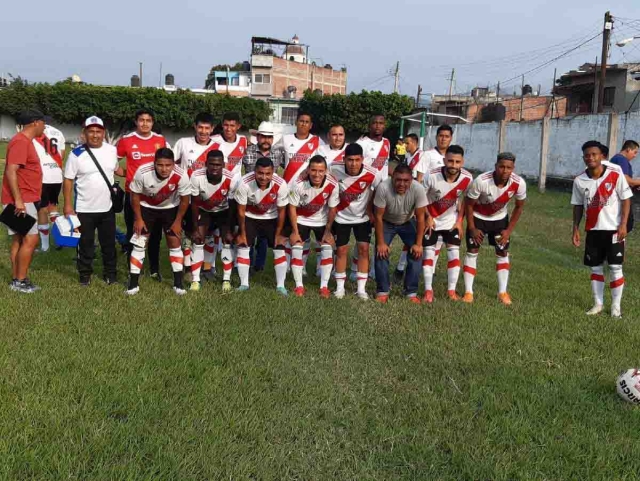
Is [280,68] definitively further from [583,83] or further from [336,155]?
[336,155]

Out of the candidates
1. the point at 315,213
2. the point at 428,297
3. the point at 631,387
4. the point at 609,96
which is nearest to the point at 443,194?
the point at 428,297

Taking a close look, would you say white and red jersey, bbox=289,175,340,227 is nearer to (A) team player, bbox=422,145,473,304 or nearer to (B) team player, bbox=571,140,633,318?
(A) team player, bbox=422,145,473,304

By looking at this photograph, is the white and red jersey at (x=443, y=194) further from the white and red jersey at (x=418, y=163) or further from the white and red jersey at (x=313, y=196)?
the white and red jersey at (x=313, y=196)

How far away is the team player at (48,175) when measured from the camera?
335 inches

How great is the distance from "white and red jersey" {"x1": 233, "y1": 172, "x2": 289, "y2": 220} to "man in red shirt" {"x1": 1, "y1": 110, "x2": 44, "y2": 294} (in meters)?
2.30

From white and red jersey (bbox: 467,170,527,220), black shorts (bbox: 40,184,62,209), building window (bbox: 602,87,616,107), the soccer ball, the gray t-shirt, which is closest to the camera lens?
the soccer ball

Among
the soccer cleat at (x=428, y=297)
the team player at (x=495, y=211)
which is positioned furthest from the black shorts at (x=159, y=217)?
the team player at (x=495, y=211)

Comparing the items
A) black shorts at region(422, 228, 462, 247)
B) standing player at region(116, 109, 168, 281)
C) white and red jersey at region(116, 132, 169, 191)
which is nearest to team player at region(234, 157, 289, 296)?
standing player at region(116, 109, 168, 281)

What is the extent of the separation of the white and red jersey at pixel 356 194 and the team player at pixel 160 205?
187 cm

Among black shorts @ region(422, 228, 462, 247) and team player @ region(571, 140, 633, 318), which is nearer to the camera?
team player @ region(571, 140, 633, 318)

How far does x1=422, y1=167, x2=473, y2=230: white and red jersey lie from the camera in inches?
278

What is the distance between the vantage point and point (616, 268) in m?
6.70

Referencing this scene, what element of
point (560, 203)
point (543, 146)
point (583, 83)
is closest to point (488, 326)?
point (560, 203)

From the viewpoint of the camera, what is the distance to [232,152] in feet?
25.4
